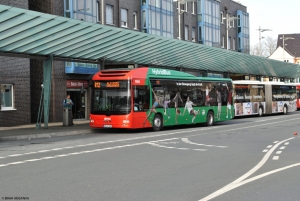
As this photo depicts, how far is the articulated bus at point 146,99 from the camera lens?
22000 mm

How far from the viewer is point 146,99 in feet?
74.9

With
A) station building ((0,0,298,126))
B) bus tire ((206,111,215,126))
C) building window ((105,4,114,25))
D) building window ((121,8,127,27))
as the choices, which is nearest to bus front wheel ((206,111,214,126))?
bus tire ((206,111,215,126))

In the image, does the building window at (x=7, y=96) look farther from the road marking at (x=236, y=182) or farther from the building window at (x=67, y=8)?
the road marking at (x=236, y=182)

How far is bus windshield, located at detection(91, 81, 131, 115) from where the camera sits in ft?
71.9

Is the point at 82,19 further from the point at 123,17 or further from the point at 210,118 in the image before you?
the point at 210,118

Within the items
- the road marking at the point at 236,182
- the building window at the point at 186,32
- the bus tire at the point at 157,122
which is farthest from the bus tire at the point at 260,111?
the road marking at the point at 236,182

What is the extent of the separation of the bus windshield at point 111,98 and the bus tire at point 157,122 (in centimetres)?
215

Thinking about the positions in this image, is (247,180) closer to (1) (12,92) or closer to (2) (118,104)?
(2) (118,104)

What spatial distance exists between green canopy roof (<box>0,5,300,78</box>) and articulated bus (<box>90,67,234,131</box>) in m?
2.18

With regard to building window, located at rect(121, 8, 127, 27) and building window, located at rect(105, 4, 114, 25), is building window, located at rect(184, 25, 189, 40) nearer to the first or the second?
building window, located at rect(121, 8, 127, 27)

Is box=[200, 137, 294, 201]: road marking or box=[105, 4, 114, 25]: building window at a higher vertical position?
box=[105, 4, 114, 25]: building window

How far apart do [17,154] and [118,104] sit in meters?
8.94

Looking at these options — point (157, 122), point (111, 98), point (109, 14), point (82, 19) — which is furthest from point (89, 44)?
point (109, 14)

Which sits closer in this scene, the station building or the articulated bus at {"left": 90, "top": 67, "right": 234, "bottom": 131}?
the articulated bus at {"left": 90, "top": 67, "right": 234, "bottom": 131}
